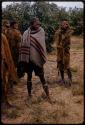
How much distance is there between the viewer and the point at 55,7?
17141 millimetres

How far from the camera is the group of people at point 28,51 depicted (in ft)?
23.0

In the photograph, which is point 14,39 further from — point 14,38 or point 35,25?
point 35,25

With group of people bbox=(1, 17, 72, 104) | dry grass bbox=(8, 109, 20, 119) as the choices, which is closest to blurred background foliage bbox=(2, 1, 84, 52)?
group of people bbox=(1, 17, 72, 104)

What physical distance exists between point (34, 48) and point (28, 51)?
0.14 metres

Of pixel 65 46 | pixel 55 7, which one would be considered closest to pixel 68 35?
pixel 65 46

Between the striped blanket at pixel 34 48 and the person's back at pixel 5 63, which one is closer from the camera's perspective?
the person's back at pixel 5 63

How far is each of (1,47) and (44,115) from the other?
1425 mm

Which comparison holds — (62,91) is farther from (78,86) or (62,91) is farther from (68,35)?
(68,35)

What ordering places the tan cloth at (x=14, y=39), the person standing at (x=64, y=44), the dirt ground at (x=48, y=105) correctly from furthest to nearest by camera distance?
the person standing at (x=64, y=44) → the tan cloth at (x=14, y=39) → the dirt ground at (x=48, y=105)

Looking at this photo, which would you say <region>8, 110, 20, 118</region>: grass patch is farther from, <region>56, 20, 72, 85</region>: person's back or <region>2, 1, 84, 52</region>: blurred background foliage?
<region>2, 1, 84, 52</region>: blurred background foliage

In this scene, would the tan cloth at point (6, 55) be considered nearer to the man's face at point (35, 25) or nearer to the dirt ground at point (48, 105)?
the dirt ground at point (48, 105)

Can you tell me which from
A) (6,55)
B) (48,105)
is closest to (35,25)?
(6,55)

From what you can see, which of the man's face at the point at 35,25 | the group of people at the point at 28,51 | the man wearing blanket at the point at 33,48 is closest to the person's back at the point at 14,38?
the group of people at the point at 28,51

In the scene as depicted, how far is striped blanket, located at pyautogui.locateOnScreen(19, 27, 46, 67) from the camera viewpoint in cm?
762
